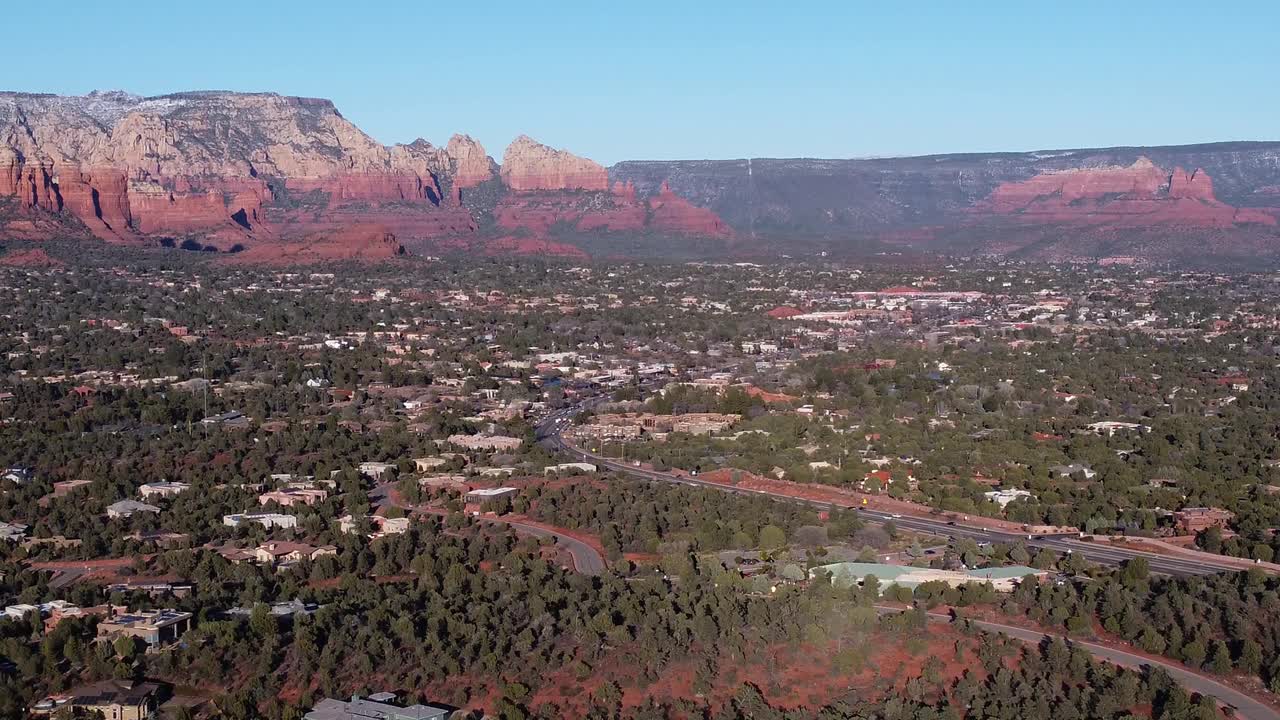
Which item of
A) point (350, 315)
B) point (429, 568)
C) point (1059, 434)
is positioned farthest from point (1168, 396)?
point (350, 315)

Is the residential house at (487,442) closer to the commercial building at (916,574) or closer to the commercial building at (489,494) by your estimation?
the commercial building at (489,494)

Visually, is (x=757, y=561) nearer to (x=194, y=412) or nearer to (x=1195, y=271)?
(x=194, y=412)

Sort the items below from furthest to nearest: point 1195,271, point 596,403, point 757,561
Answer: point 1195,271
point 596,403
point 757,561

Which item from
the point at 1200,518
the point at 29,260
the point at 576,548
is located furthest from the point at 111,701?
the point at 29,260

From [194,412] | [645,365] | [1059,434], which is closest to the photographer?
[1059,434]

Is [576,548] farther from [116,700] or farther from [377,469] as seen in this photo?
[116,700]

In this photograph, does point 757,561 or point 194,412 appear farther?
point 194,412

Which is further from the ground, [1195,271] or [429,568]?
[429,568]

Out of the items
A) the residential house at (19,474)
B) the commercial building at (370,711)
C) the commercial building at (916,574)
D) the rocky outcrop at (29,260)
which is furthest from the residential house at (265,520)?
the rocky outcrop at (29,260)

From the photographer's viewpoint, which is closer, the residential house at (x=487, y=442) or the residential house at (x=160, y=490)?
the residential house at (x=160, y=490)
